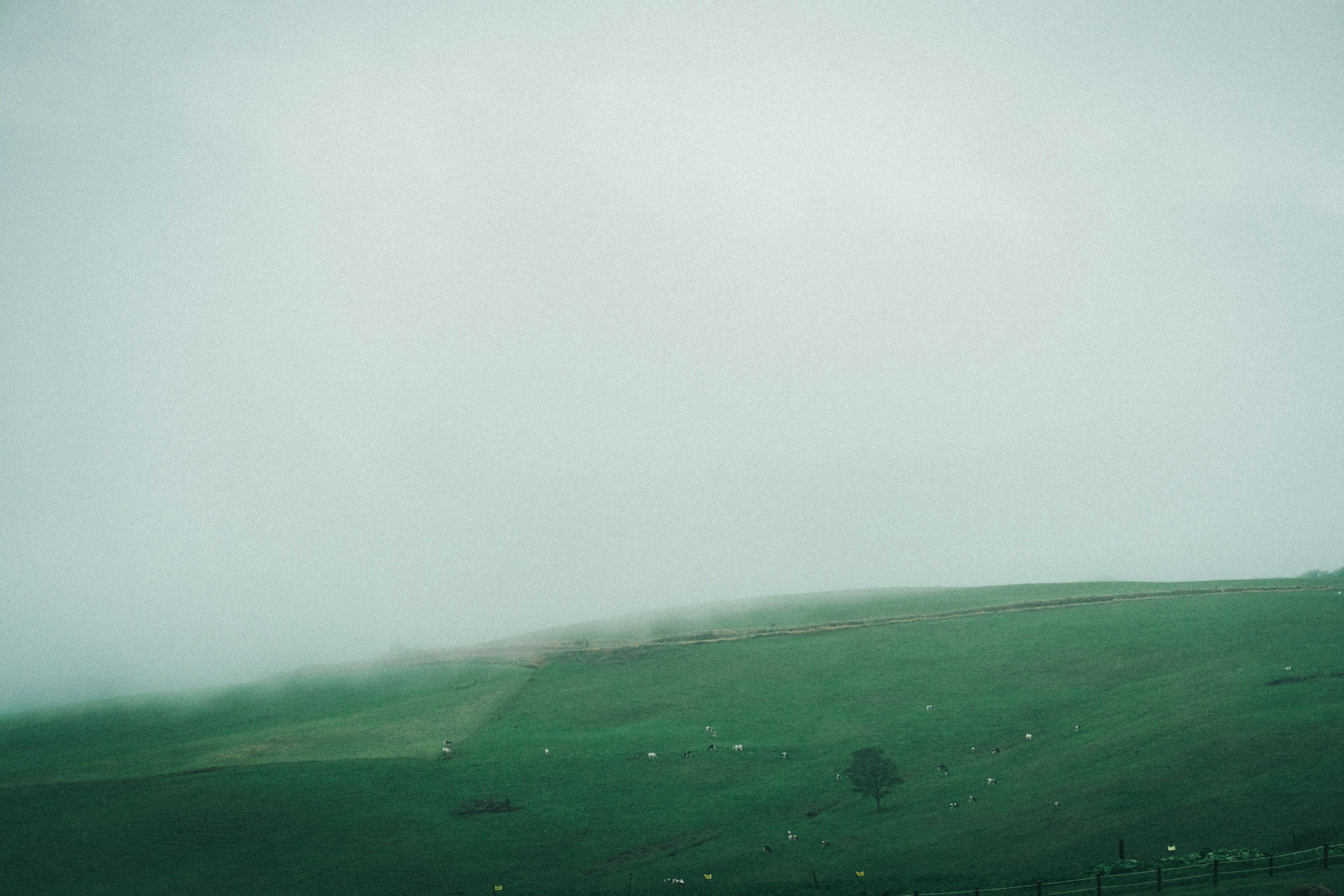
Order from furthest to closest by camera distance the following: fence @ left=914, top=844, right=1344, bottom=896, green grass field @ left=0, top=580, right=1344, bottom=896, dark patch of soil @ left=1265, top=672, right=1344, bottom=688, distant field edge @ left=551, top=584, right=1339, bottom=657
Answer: distant field edge @ left=551, top=584, right=1339, bottom=657
dark patch of soil @ left=1265, top=672, right=1344, bottom=688
green grass field @ left=0, top=580, right=1344, bottom=896
fence @ left=914, top=844, right=1344, bottom=896

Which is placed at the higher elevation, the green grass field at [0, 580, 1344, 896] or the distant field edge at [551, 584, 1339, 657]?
the distant field edge at [551, 584, 1339, 657]

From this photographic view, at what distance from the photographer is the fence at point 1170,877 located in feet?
106

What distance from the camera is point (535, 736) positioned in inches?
2697

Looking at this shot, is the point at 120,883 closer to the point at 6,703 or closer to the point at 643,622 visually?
the point at 643,622

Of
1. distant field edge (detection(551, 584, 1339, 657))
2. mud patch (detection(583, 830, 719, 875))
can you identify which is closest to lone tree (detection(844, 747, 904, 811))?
→ mud patch (detection(583, 830, 719, 875))

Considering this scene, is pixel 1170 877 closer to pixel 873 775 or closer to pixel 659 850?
pixel 873 775

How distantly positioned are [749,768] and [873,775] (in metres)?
9.67

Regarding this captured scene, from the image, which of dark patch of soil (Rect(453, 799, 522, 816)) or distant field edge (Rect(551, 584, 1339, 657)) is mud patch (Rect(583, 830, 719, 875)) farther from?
distant field edge (Rect(551, 584, 1339, 657))

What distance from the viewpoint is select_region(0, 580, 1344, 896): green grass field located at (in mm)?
42219

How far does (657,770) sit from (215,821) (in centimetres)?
3029

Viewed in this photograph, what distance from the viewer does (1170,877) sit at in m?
34.3

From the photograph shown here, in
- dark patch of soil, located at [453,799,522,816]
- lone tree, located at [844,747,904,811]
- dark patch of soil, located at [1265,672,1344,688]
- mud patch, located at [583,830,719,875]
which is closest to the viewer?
mud patch, located at [583,830,719,875]

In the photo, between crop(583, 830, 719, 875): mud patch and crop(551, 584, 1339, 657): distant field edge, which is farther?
crop(551, 584, 1339, 657): distant field edge

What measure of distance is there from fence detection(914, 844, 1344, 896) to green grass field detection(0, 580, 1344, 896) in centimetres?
92
